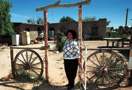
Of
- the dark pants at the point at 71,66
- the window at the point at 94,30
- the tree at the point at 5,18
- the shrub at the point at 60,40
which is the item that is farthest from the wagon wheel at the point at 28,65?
the window at the point at 94,30

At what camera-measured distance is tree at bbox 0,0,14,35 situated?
10.6m

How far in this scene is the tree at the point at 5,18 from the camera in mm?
10625

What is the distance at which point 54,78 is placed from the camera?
12.1 ft

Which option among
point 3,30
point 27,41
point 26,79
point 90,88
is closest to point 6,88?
point 26,79

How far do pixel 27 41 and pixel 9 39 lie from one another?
2.19 m

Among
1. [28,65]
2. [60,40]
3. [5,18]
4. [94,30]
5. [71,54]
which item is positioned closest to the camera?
[71,54]

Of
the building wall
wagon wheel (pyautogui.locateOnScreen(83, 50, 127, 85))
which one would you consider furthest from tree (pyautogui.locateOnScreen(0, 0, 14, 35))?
wagon wheel (pyautogui.locateOnScreen(83, 50, 127, 85))

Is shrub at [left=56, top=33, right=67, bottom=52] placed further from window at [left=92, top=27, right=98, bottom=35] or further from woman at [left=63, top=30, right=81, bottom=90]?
window at [left=92, top=27, right=98, bottom=35]

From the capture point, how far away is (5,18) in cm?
1110

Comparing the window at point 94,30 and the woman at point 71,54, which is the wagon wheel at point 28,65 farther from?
the window at point 94,30

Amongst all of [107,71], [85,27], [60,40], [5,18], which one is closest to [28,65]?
[107,71]

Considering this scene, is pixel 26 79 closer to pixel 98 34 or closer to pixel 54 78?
pixel 54 78

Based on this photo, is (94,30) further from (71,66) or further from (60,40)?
(71,66)

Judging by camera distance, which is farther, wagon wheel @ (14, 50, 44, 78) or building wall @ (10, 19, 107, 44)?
building wall @ (10, 19, 107, 44)
